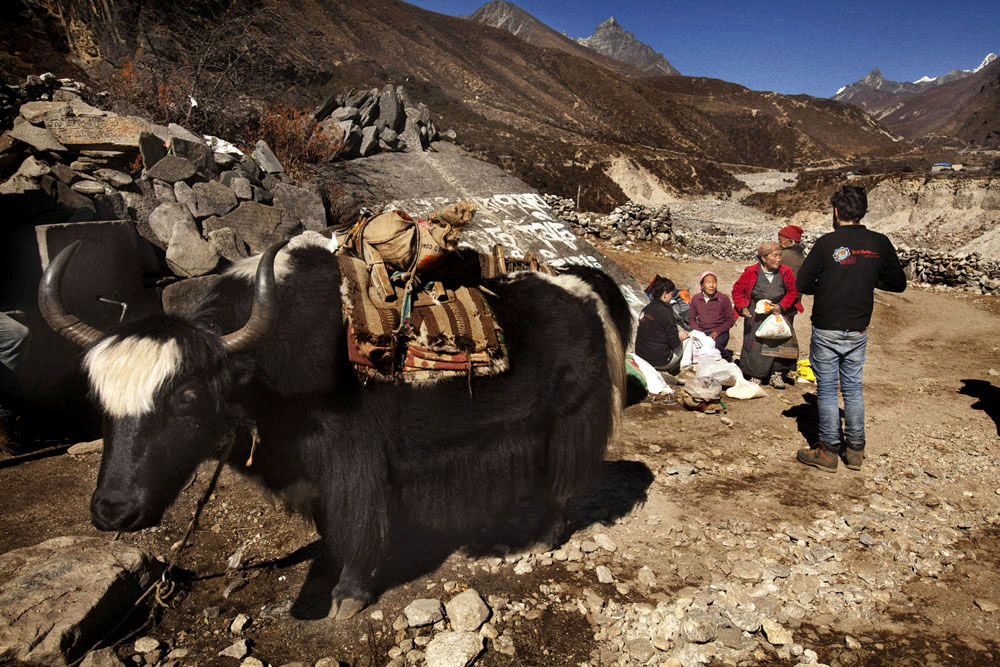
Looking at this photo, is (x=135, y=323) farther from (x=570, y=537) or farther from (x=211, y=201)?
(x=211, y=201)

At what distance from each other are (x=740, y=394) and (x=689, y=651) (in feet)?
10.7

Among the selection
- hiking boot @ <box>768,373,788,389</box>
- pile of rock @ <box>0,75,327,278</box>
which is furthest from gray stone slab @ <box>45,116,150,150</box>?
hiking boot @ <box>768,373,788,389</box>

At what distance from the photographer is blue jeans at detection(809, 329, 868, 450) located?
10.8 feet

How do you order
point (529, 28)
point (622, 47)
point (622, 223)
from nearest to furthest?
point (622, 223) → point (529, 28) → point (622, 47)

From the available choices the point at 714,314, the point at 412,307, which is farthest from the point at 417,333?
the point at 714,314

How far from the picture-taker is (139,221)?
420cm

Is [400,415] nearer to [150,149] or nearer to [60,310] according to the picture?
[60,310]

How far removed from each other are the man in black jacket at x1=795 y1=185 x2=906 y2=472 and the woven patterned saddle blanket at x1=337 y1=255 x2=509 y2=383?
220 cm

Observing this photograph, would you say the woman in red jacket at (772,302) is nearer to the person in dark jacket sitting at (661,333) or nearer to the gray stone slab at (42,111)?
the person in dark jacket sitting at (661,333)

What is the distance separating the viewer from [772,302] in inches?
196

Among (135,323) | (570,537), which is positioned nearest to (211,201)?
(135,323)

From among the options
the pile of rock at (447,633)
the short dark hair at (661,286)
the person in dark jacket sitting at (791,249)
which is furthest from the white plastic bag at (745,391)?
the pile of rock at (447,633)

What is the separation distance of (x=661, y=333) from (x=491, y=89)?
2981cm

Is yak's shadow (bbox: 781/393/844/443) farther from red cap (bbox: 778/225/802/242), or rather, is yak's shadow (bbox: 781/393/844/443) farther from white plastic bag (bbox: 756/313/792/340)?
red cap (bbox: 778/225/802/242)
